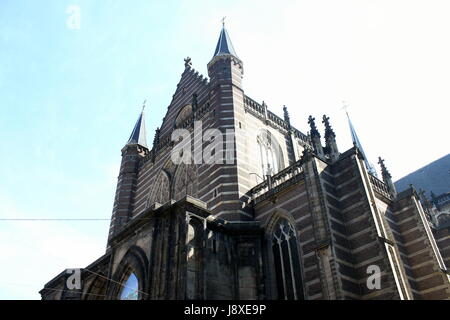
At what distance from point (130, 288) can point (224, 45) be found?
59.1ft

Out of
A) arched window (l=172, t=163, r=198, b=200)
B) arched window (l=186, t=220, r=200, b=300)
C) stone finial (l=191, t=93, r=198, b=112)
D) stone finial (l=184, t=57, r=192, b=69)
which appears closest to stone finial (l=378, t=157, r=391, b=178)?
arched window (l=172, t=163, r=198, b=200)

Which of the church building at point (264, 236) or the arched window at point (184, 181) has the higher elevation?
the arched window at point (184, 181)

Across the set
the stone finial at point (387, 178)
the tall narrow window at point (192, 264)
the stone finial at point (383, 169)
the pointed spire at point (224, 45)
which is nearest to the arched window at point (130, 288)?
the tall narrow window at point (192, 264)

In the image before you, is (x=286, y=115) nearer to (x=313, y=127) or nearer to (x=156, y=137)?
(x=313, y=127)

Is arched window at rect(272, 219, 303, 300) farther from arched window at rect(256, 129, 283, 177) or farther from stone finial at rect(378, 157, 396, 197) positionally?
stone finial at rect(378, 157, 396, 197)

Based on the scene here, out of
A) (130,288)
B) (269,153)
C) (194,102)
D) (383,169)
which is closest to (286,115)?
(269,153)

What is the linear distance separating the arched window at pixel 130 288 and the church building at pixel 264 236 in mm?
75

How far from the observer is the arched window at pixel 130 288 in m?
15.6

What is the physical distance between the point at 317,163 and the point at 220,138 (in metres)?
6.71

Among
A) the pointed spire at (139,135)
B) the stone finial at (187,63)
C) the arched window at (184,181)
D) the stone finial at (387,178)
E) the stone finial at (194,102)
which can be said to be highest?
the stone finial at (187,63)

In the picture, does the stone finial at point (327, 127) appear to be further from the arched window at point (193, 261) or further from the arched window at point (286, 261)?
the arched window at point (193, 261)

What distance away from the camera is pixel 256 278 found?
16438 mm

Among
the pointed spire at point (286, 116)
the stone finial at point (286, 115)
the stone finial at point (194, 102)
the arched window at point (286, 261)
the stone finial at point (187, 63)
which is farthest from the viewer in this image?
the stone finial at point (187, 63)
